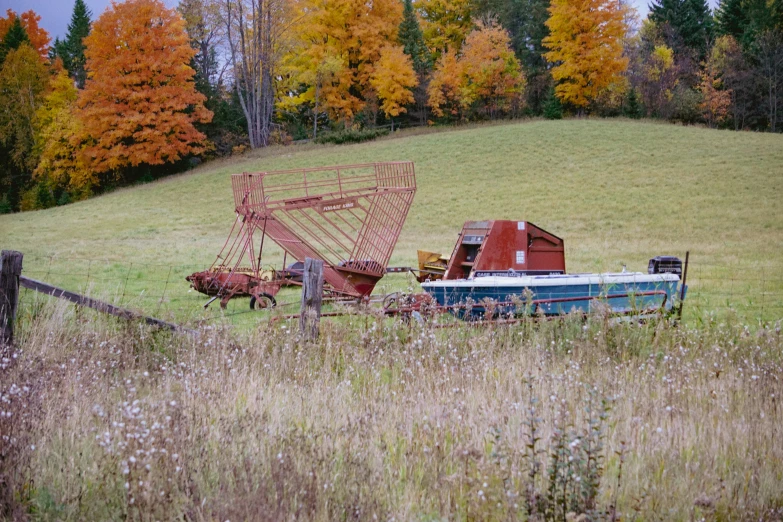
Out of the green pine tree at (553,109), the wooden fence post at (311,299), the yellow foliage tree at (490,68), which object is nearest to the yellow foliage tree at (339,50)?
the yellow foliage tree at (490,68)

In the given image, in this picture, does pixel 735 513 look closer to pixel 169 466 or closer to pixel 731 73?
pixel 169 466

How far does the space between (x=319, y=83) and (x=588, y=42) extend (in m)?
22.2

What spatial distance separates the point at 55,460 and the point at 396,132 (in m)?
51.8

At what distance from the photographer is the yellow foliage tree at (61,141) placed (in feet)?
155

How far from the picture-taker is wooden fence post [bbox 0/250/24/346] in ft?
19.5

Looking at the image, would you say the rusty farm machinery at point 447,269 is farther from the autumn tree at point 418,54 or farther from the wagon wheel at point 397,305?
the autumn tree at point 418,54

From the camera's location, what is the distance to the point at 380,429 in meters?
4.45

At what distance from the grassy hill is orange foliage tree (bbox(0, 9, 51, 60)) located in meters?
25.6

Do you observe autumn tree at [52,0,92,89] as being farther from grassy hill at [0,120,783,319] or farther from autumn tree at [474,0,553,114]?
autumn tree at [474,0,553,114]

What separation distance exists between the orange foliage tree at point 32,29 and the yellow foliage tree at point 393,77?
30894 millimetres

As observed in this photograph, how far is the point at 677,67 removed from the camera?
54688 mm

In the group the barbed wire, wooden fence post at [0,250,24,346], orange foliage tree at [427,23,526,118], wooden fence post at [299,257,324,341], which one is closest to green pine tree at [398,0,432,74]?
orange foliage tree at [427,23,526,118]

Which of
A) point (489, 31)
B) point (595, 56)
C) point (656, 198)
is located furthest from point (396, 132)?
point (656, 198)

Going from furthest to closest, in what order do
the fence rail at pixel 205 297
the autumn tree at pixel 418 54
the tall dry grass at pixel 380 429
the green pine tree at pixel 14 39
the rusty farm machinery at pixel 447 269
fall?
the autumn tree at pixel 418 54 → the green pine tree at pixel 14 39 → the fence rail at pixel 205 297 → the rusty farm machinery at pixel 447 269 → the tall dry grass at pixel 380 429
